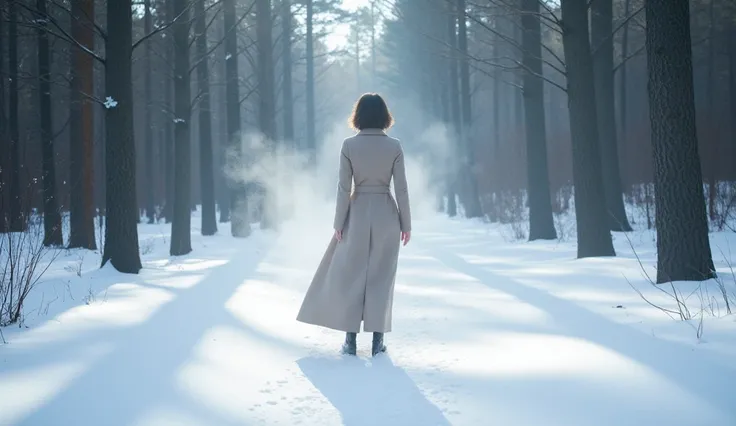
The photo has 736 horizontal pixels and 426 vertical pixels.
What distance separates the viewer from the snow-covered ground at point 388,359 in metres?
3.32

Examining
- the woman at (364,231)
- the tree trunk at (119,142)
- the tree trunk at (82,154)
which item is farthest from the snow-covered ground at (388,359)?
the tree trunk at (82,154)

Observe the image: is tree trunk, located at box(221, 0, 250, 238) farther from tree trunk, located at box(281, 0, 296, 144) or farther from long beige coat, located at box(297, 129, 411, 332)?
long beige coat, located at box(297, 129, 411, 332)

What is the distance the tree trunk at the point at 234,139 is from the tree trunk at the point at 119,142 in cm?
841

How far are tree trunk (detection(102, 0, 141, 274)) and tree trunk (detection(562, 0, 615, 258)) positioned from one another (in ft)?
23.2

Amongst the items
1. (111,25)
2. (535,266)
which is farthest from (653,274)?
(111,25)

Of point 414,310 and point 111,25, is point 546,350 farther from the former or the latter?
point 111,25

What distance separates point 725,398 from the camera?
125 inches

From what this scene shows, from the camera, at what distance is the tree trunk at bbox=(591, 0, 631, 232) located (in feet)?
44.4

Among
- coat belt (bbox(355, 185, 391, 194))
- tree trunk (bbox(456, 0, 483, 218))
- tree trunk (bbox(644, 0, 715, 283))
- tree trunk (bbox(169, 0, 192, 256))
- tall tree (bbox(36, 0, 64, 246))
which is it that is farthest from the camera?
tree trunk (bbox(456, 0, 483, 218))

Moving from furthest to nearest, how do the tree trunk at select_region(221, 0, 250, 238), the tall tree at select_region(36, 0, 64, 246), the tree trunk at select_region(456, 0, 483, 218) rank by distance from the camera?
the tree trunk at select_region(456, 0, 483, 218) < the tree trunk at select_region(221, 0, 250, 238) < the tall tree at select_region(36, 0, 64, 246)

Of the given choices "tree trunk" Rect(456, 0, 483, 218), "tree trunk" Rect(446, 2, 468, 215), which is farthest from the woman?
"tree trunk" Rect(446, 2, 468, 215)

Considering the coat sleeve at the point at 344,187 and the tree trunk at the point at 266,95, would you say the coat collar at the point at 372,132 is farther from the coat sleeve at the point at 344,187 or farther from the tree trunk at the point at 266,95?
the tree trunk at the point at 266,95

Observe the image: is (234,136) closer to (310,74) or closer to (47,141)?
(47,141)

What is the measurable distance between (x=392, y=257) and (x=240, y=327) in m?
1.82
